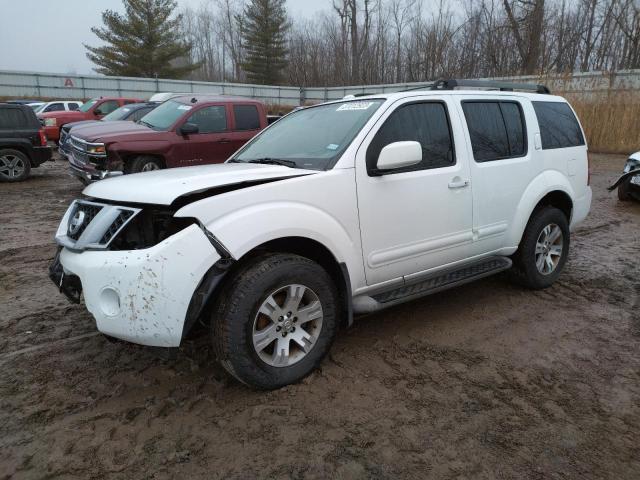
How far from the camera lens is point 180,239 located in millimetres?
2555

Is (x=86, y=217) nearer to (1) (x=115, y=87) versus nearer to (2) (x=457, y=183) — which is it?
(2) (x=457, y=183)

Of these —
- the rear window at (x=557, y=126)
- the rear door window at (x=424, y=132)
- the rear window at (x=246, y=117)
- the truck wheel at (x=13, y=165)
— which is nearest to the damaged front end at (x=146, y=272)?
the rear door window at (x=424, y=132)

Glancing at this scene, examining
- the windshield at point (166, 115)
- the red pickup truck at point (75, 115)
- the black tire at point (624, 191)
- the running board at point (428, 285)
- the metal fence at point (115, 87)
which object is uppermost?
the metal fence at point (115, 87)

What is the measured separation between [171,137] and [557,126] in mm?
6609

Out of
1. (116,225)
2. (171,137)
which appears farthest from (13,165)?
(116,225)

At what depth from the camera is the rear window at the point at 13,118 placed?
10.5m

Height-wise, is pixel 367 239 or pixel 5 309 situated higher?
pixel 367 239

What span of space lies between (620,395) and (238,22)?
54109 millimetres

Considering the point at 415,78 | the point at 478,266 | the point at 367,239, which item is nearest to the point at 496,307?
the point at 478,266

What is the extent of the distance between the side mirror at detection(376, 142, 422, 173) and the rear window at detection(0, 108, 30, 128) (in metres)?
10.5

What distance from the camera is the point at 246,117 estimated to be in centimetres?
974

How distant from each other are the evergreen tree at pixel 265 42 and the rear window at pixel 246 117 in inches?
1566

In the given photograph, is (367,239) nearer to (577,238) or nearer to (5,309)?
(5,309)

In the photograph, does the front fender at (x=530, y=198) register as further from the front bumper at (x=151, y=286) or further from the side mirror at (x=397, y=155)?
the front bumper at (x=151, y=286)
